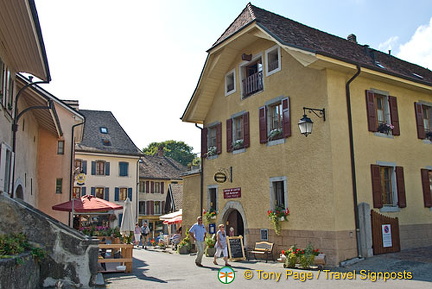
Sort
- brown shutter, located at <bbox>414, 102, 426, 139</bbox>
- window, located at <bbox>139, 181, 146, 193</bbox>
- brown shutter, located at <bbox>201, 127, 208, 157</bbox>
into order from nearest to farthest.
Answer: brown shutter, located at <bbox>414, 102, 426, 139</bbox> → brown shutter, located at <bbox>201, 127, 208, 157</bbox> → window, located at <bbox>139, 181, 146, 193</bbox>

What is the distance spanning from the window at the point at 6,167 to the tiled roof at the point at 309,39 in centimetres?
896

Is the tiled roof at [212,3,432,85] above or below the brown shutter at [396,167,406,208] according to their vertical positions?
above

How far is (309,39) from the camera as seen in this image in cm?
1581

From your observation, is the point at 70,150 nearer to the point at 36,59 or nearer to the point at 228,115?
the point at 228,115

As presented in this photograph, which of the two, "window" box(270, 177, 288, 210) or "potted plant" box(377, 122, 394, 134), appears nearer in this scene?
"potted plant" box(377, 122, 394, 134)

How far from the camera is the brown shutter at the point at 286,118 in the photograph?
1505 centimetres

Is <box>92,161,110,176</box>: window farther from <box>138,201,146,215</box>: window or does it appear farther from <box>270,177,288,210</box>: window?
<box>270,177,288,210</box>: window

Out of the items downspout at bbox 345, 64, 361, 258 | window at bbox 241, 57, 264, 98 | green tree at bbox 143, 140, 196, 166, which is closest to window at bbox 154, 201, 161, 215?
green tree at bbox 143, 140, 196, 166

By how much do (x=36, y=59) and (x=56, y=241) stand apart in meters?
4.77

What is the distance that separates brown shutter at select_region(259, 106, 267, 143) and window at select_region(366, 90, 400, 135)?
3778 millimetres

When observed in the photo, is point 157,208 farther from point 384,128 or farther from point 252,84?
point 384,128

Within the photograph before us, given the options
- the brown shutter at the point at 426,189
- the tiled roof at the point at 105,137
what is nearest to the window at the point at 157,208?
the tiled roof at the point at 105,137

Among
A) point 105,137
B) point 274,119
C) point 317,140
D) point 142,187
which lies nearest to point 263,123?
point 274,119

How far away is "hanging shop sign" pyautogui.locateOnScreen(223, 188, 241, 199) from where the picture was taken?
17359 millimetres
